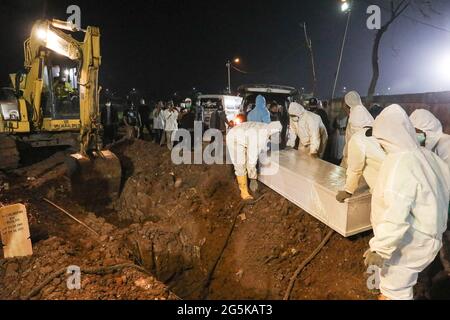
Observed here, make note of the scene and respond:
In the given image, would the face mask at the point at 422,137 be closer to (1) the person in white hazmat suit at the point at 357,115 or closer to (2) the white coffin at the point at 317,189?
→ (2) the white coffin at the point at 317,189

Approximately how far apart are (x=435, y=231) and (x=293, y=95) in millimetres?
6870

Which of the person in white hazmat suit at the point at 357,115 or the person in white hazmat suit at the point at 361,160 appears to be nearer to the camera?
the person in white hazmat suit at the point at 361,160

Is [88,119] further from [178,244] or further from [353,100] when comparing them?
[353,100]

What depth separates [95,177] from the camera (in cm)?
641

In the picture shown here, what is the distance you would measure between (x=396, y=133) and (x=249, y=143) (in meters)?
2.69

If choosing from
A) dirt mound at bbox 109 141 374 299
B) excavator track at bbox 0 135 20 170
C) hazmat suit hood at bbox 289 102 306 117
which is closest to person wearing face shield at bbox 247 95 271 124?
hazmat suit hood at bbox 289 102 306 117

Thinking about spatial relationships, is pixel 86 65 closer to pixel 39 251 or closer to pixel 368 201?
pixel 39 251

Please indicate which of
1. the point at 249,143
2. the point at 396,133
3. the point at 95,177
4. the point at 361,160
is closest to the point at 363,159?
the point at 361,160

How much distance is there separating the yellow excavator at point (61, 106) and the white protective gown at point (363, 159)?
5.11 metres

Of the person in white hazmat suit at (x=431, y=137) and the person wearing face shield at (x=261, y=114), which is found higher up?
the person wearing face shield at (x=261, y=114)

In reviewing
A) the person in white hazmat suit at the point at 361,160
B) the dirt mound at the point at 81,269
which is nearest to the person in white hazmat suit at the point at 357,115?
the person in white hazmat suit at the point at 361,160

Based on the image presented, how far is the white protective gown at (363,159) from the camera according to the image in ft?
10.3

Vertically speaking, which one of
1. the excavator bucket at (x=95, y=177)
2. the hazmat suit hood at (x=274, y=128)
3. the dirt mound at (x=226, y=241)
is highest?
the hazmat suit hood at (x=274, y=128)
